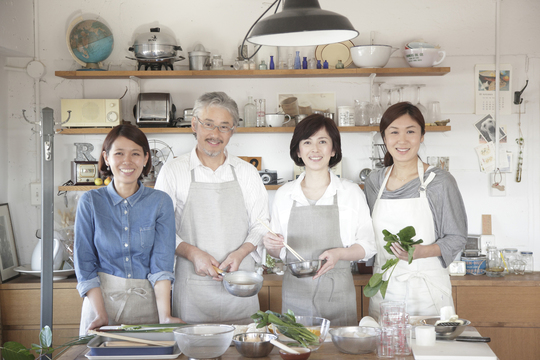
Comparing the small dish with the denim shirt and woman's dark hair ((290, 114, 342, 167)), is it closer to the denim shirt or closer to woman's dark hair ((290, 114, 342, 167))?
the denim shirt

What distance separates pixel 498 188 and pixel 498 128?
1.44ft

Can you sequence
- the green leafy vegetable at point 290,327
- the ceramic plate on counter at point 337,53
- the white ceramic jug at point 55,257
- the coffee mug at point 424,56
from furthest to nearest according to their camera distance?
the ceramic plate on counter at point 337,53
the coffee mug at point 424,56
the white ceramic jug at point 55,257
the green leafy vegetable at point 290,327

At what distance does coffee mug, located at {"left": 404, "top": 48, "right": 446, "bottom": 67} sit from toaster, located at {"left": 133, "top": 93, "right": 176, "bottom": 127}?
1682 mm

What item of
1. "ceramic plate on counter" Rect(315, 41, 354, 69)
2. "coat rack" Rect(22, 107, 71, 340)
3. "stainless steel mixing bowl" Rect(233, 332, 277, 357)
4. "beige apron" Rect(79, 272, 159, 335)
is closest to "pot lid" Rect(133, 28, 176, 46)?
"ceramic plate on counter" Rect(315, 41, 354, 69)

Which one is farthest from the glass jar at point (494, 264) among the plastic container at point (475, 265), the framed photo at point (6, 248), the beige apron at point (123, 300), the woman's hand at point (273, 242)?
the framed photo at point (6, 248)

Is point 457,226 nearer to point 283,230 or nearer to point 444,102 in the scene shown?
point 283,230

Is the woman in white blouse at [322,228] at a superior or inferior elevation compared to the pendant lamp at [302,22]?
inferior

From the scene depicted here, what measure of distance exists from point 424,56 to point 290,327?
7.95 feet

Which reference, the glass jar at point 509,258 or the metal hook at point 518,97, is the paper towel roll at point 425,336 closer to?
the glass jar at point 509,258

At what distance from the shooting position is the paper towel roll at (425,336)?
1.59 m

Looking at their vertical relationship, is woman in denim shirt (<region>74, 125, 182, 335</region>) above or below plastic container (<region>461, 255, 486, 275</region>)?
above

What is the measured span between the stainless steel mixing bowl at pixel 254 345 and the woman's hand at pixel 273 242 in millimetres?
641

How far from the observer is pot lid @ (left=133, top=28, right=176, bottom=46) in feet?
11.0

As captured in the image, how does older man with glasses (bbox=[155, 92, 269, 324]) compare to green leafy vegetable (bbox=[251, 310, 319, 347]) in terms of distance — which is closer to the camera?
green leafy vegetable (bbox=[251, 310, 319, 347])
